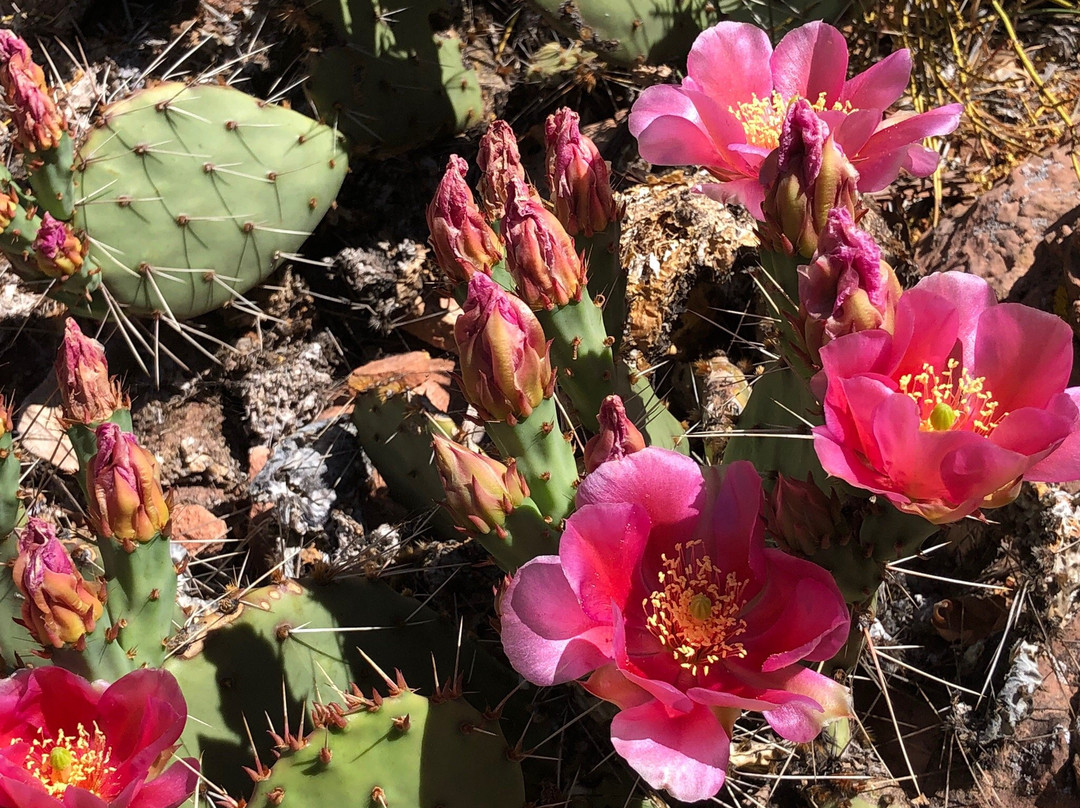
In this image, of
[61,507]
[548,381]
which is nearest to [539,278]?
[548,381]

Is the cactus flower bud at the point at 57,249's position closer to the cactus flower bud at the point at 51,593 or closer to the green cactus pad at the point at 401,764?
the cactus flower bud at the point at 51,593

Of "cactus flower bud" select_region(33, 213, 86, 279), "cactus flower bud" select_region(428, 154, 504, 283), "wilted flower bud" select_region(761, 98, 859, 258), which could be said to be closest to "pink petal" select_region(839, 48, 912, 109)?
"wilted flower bud" select_region(761, 98, 859, 258)

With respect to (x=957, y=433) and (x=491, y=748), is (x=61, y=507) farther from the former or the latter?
(x=957, y=433)

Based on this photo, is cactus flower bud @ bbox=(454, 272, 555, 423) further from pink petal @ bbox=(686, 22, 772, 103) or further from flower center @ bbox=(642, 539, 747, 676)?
pink petal @ bbox=(686, 22, 772, 103)

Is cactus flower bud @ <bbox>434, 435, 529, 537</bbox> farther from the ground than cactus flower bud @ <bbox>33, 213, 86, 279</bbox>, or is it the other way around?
cactus flower bud @ <bbox>33, 213, 86, 279</bbox>

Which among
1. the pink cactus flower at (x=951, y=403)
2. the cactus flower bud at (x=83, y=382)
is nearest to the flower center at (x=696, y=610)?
the pink cactus flower at (x=951, y=403)

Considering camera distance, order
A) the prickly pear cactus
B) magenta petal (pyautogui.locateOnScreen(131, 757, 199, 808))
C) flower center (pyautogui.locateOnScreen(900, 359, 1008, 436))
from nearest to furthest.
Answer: flower center (pyautogui.locateOnScreen(900, 359, 1008, 436)) < magenta petal (pyautogui.locateOnScreen(131, 757, 199, 808)) < the prickly pear cactus

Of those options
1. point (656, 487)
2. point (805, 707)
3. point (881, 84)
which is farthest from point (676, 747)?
point (881, 84)
